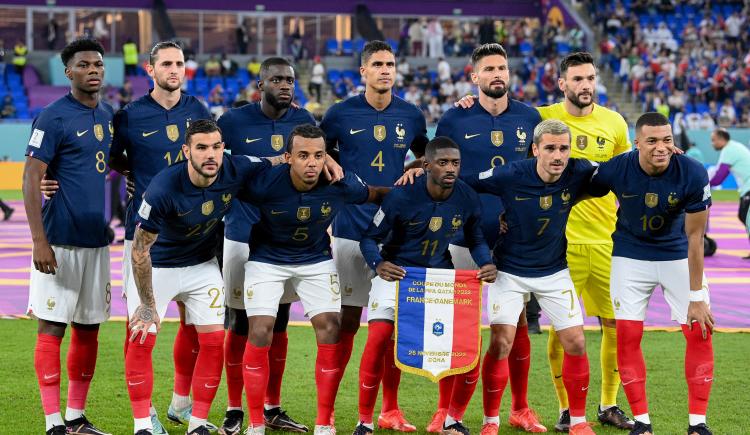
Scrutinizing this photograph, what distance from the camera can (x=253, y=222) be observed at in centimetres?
730

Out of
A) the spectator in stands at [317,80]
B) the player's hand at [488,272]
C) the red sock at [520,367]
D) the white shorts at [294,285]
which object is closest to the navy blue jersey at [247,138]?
the white shorts at [294,285]

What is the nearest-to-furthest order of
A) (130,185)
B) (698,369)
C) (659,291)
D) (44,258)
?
(44,258) → (698,369) → (130,185) → (659,291)

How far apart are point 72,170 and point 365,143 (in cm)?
198

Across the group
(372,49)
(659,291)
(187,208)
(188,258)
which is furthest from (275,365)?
(659,291)

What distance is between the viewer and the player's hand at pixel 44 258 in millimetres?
6734

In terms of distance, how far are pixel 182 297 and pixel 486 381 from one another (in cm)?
205

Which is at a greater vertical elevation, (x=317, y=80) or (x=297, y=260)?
(x=317, y=80)

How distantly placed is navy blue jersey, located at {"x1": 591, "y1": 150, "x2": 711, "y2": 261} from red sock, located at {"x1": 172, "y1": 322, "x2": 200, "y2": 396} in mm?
2875

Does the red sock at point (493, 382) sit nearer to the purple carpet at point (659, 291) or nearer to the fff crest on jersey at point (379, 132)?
the fff crest on jersey at point (379, 132)

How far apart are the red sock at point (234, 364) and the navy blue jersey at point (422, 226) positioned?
110 cm

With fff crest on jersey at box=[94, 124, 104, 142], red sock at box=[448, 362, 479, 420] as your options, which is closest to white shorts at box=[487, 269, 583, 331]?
red sock at box=[448, 362, 479, 420]

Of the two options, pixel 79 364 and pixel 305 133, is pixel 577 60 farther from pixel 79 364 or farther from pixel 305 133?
pixel 79 364

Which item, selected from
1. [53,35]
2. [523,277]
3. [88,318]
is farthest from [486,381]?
[53,35]

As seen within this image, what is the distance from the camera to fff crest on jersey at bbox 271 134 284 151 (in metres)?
7.46
